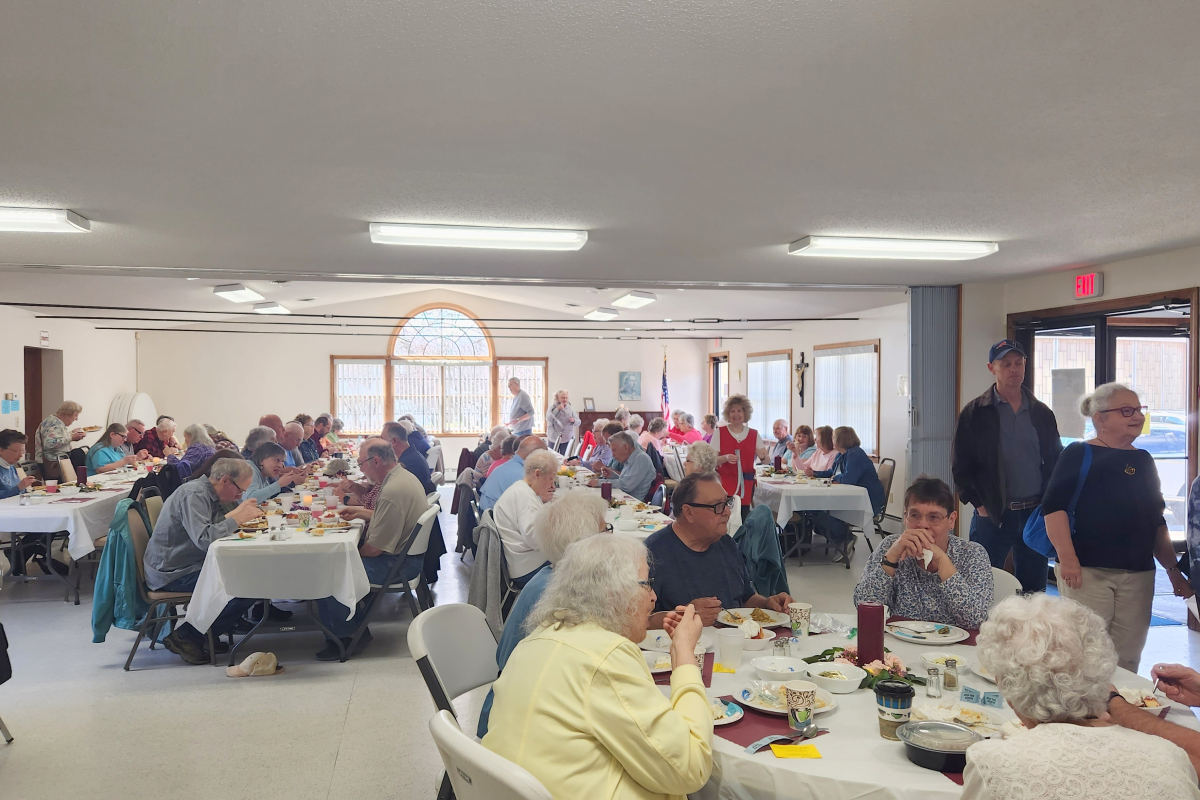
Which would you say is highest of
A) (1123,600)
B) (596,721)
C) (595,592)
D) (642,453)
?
(595,592)

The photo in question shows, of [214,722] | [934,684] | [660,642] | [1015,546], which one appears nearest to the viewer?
[934,684]

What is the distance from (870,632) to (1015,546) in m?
2.37

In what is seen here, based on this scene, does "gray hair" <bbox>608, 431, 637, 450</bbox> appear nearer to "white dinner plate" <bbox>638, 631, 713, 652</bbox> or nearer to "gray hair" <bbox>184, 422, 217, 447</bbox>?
"gray hair" <bbox>184, 422, 217, 447</bbox>

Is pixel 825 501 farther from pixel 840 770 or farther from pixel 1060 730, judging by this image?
pixel 1060 730

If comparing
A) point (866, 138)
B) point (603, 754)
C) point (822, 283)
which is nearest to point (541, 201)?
point (866, 138)

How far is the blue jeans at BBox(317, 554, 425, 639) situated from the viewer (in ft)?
15.6

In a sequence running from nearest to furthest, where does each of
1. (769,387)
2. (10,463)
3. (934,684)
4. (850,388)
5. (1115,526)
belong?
(934,684)
(1115,526)
(10,463)
(850,388)
(769,387)

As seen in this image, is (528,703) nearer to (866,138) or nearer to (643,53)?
(643,53)

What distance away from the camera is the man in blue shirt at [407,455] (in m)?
6.71

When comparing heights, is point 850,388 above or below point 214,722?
above

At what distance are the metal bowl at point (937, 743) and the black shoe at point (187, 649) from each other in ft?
13.7

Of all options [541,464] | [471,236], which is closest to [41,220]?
[471,236]

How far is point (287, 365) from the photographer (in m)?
14.8

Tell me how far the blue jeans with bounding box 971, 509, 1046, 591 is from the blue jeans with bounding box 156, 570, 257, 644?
4.17 metres
